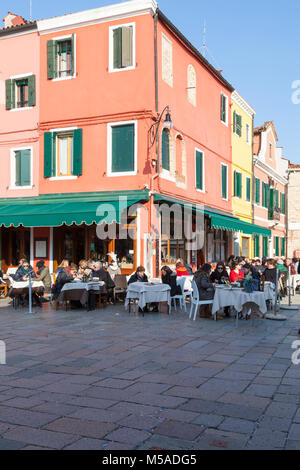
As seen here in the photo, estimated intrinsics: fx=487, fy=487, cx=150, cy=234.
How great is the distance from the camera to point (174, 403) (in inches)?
180

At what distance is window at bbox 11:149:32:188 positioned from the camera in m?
15.8

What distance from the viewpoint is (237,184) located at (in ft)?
72.6

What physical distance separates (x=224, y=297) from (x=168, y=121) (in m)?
5.37

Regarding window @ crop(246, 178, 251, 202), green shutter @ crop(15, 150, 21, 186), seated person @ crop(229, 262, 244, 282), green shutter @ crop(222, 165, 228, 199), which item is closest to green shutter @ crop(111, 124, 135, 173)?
green shutter @ crop(15, 150, 21, 186)

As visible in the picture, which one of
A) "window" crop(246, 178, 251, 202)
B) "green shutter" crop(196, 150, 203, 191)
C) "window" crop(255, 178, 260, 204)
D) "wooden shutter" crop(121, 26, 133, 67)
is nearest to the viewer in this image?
"wooden shutter" crop(121, 26, 133, 67)

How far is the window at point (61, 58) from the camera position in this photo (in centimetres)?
1522

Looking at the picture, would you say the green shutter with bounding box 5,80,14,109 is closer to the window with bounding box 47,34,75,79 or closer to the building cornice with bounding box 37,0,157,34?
the window with bounding box 47,34,75,79

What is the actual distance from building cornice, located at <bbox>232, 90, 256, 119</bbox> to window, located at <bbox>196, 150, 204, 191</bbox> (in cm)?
521

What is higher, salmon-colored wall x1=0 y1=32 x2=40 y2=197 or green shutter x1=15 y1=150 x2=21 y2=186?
salmon-colored wall x1=0 y1=32 x2=40 y2=197

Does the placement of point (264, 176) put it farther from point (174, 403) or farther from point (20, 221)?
point (174, 403)

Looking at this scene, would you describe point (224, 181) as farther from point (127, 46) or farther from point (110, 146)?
point (127, 46)

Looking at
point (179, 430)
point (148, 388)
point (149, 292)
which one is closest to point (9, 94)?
point (149, 292)
